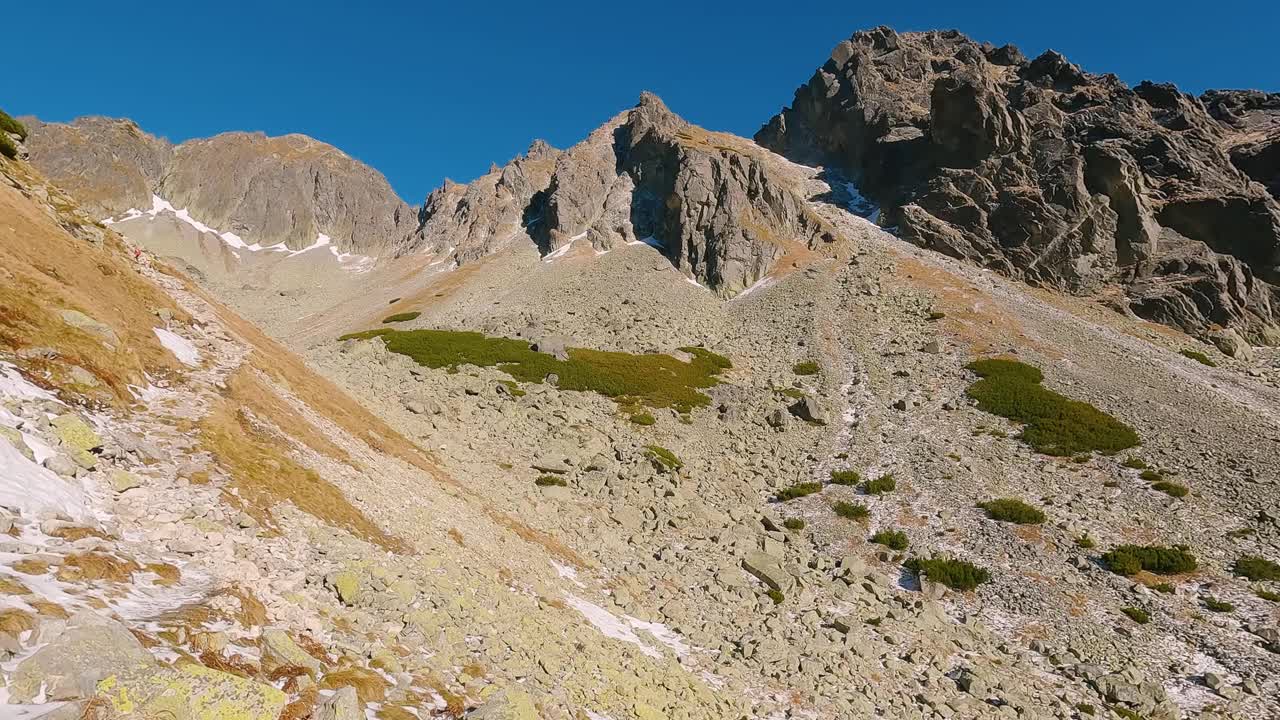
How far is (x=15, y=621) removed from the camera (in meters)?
5.97

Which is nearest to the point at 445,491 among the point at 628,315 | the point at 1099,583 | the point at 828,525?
the point at 828,525

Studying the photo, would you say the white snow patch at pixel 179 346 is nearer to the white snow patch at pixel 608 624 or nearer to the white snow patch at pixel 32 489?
the white snow patch at pixel 32 489

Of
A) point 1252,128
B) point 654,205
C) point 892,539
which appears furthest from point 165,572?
point 1252,128

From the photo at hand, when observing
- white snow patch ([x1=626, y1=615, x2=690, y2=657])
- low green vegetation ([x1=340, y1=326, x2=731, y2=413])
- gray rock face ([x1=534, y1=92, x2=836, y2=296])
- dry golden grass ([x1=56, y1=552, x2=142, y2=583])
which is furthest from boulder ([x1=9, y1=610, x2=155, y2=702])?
gray rock face ([x1=534, y1=92, x2=836, y2=296])

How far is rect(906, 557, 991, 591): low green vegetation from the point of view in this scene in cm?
2281

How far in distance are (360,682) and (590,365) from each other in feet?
124

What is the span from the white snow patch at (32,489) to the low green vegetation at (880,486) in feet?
96.6

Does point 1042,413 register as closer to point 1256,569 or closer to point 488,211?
point 1256,569

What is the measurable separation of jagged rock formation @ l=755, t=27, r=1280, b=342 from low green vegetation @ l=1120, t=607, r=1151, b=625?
54983mm

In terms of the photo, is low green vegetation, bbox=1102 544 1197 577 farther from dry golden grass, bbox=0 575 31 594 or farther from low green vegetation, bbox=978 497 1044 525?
dry golden grass, bbox=0 575 31 594

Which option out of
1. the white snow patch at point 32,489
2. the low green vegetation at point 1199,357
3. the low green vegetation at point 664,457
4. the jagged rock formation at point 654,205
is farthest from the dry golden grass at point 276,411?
the low green vegetation at point 1199,357

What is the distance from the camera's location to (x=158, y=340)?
18.0 metres

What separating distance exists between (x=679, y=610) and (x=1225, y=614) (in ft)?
61.0

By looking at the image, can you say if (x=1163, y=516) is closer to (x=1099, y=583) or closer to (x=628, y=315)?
(x=1099, y=583)
